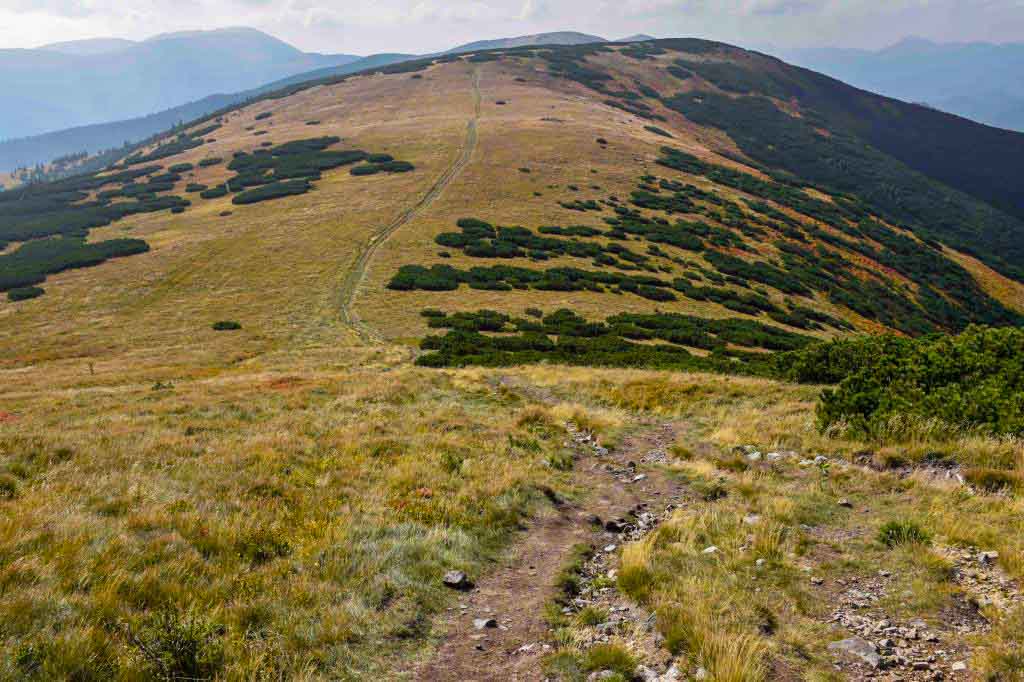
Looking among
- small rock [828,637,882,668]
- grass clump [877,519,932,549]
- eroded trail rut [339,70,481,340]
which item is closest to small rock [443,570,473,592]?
small rock [828,637,882,668]

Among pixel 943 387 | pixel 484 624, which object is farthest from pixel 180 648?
pixel 943 387

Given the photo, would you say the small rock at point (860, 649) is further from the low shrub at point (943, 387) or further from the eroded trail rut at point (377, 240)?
the eroded trail rut at point (377, 240)

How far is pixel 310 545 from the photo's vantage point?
735cm

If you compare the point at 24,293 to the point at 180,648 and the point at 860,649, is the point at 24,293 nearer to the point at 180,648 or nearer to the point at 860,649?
the point at 180,648

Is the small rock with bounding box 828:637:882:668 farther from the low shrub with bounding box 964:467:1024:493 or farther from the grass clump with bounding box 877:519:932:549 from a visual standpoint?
the low shrub with bounding box 964:467:1024:493

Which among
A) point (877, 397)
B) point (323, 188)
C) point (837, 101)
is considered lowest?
point (877, 397)

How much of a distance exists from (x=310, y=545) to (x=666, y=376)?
15094mm

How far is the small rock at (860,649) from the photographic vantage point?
17.3 ft

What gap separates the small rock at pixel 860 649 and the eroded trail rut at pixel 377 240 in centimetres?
2667

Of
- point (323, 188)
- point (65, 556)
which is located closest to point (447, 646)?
point (65, 556)

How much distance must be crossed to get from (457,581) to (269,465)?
4.98 metres

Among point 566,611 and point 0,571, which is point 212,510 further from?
point 566,611

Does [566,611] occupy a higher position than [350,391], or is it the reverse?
[566,611]

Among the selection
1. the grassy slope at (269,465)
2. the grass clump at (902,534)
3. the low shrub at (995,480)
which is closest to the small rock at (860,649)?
the grassy slope at (269,465)
